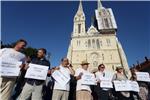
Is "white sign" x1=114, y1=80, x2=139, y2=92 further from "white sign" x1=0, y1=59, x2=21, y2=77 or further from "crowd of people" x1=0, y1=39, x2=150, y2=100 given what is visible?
"white sign" x1=0, y1=59, x2=21, y2=77

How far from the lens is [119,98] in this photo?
261 inches

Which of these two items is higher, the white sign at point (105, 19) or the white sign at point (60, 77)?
the white sign at point (105, 19)

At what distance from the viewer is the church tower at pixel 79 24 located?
79200 mm

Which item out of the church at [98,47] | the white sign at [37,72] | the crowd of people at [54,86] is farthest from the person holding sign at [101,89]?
the church at [98,47]

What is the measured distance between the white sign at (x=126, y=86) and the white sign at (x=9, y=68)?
2700 mm

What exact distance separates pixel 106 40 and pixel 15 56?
70700 mm

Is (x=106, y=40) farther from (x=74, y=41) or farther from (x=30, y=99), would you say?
(x=30, y=99)

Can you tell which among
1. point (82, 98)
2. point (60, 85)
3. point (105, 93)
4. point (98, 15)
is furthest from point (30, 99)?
point (98, 15)

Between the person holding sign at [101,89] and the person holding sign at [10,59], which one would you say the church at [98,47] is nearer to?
the person holding sign at [101,89]

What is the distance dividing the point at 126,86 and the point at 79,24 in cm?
7654

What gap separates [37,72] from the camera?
5742 millimetres

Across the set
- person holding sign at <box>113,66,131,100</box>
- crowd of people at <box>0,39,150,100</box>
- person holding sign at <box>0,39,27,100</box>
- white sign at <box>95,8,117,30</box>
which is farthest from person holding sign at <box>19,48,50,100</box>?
white sign at <box>95,8,117,30</box>

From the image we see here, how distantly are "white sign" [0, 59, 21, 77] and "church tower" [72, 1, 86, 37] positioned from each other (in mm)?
71904

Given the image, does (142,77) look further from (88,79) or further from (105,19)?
(105,19)
